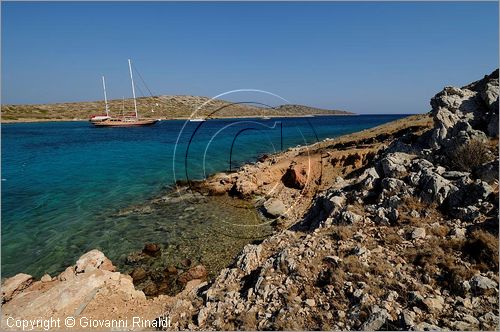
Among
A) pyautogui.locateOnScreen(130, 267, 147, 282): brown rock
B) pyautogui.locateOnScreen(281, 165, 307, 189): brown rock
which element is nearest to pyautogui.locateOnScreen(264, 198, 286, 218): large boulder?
pyautogui.locateOnScreen(281, 165, 307, 189): brown rock

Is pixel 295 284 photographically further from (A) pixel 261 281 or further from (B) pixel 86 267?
(B) pixel 86 267

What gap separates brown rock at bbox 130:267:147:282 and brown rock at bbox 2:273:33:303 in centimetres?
427

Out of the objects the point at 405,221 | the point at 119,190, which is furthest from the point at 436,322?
the point at 119,190

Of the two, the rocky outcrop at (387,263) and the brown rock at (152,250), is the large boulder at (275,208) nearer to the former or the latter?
the rocky outcrop at (387,263)

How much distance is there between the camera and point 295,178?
27.6 meters

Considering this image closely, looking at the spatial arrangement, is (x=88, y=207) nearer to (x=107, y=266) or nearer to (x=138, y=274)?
(x=107, y=266)

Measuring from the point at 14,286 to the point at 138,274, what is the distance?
4.92 meters

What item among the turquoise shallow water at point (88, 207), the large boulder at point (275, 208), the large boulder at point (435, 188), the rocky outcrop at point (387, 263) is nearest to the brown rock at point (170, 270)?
the turquoise shallow water at point (88, 207)

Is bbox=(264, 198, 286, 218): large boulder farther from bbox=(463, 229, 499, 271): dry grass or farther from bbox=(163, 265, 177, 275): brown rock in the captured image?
bbox=(463, 229, 499, 271): dry grass

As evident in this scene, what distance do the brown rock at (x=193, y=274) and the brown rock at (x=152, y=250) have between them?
10.0ft

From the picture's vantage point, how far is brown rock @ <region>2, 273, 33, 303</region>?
12.6m

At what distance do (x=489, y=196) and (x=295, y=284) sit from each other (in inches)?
295

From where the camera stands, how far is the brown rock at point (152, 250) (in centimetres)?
1697

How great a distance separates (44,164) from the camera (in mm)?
43062
